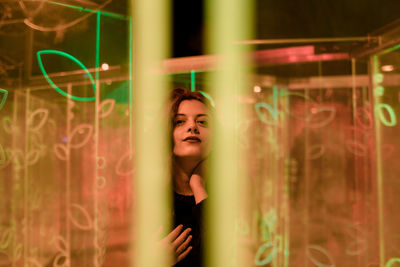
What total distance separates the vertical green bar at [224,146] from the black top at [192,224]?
31 millimetres

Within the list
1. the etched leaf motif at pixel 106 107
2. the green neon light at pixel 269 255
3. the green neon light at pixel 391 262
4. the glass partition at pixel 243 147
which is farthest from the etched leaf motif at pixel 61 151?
the green neon light at pixel 391 262

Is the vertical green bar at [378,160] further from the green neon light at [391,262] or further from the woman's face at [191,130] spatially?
the woman's face at [191,130]

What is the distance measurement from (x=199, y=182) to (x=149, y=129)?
0.23m

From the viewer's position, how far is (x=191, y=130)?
0.93 metres

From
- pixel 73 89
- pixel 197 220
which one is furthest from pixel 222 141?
pixel 73 89

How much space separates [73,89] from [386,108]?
134cm

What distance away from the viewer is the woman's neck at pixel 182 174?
97 centimetres

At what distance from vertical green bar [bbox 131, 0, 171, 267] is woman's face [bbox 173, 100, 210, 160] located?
0.13 ft

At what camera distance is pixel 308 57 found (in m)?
1.43

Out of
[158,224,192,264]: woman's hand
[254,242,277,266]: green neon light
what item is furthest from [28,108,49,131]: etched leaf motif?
[254,242,277,266]: green neon light

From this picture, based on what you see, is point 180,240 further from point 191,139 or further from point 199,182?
point 191,139

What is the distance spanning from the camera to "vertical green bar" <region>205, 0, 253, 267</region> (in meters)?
0.96

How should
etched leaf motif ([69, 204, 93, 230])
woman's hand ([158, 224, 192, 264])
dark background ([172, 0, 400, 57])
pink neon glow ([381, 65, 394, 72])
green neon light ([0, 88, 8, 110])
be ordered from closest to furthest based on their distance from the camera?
woman's hand ([158, 224, 192, 264]), green neon light ([0, 88, 8, 110]), etched leaf motif ([69, 204, 93, 230]), pink neon glow ([381, 65, 394, 72]), dark background ([172, 0, 400, 57])

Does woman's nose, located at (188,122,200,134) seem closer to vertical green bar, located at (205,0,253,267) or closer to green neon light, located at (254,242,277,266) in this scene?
vertical green bar, located at (205,0,253,267)
